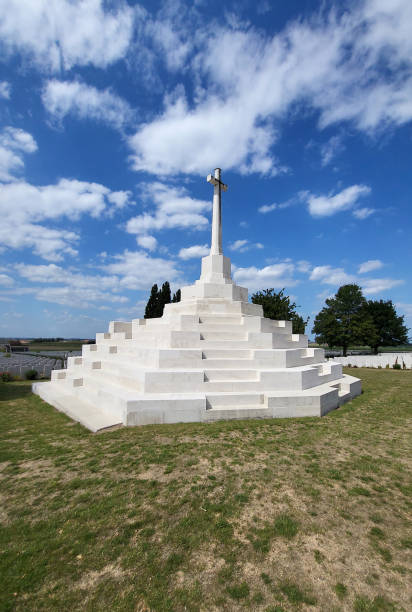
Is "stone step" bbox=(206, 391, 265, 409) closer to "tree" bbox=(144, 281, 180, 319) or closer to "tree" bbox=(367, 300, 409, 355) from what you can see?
"tree" bbox=(144, 281, 180, 319)

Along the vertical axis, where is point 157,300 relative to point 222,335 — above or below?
above

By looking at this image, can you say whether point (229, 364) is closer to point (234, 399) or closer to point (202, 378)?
point (202, 378)

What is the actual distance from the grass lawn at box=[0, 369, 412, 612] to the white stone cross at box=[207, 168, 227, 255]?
412 inches

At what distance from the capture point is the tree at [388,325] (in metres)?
44.7

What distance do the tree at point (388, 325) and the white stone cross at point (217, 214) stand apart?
39.8 m

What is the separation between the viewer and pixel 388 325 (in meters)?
45.2

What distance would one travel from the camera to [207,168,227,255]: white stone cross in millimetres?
14750

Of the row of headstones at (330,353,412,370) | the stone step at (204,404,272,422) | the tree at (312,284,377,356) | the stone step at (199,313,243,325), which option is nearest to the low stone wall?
the row of headstones at (330,353,412,370)

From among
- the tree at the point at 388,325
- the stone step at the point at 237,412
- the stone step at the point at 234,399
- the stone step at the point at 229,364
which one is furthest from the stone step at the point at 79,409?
the tree at the point at 388,325

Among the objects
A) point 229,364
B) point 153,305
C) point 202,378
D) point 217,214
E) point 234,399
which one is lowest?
point 234,399

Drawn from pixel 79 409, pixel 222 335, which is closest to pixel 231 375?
pixel 222 335

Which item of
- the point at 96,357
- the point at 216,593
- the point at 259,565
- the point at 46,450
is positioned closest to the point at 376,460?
the point at 259,565

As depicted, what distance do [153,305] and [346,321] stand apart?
98.0 ft

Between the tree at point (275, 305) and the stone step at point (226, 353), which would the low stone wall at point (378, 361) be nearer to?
the tree at point (275, 305)
